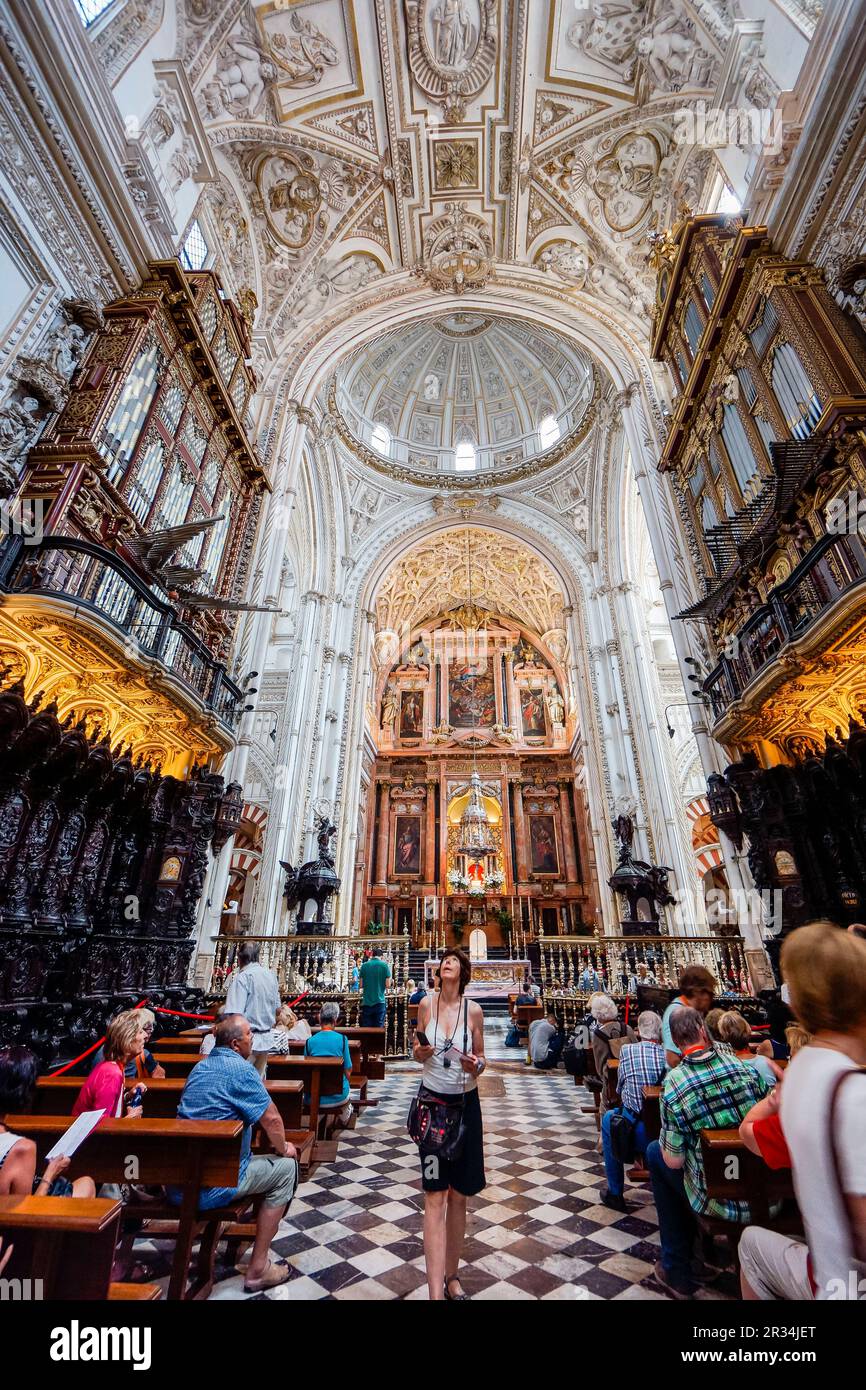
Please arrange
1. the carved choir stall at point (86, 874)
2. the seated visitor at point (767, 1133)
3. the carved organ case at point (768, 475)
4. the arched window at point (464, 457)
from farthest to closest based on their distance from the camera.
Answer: the arched window at point (464, 457) → the carved organ case at point (768, 475) → the carved choir stall at point (86, 874) → the seated visitor at point (767, 1133)

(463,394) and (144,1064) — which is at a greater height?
(463,394)

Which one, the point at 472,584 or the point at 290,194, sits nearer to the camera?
the point at 290,194

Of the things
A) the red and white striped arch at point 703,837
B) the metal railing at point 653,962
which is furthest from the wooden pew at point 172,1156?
the red and white striped arch at point 703,837

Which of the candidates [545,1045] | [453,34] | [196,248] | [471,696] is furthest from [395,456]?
[545,1045]

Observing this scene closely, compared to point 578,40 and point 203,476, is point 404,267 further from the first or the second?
point 203,476

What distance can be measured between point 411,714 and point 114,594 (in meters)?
23.4

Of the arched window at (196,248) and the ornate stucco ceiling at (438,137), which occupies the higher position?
the ornate stucco ceiling at (438,137)

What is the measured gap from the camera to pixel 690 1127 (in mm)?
2768

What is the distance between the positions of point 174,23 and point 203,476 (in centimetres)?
719

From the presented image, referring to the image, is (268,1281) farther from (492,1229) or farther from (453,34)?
(453,34)

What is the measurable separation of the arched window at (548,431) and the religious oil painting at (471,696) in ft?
38.5

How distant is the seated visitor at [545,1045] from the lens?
8844 mm

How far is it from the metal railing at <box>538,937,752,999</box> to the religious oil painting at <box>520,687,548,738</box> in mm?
17537

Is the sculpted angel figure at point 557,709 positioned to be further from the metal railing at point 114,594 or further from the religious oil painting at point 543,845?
the metal railing at point 114,594
